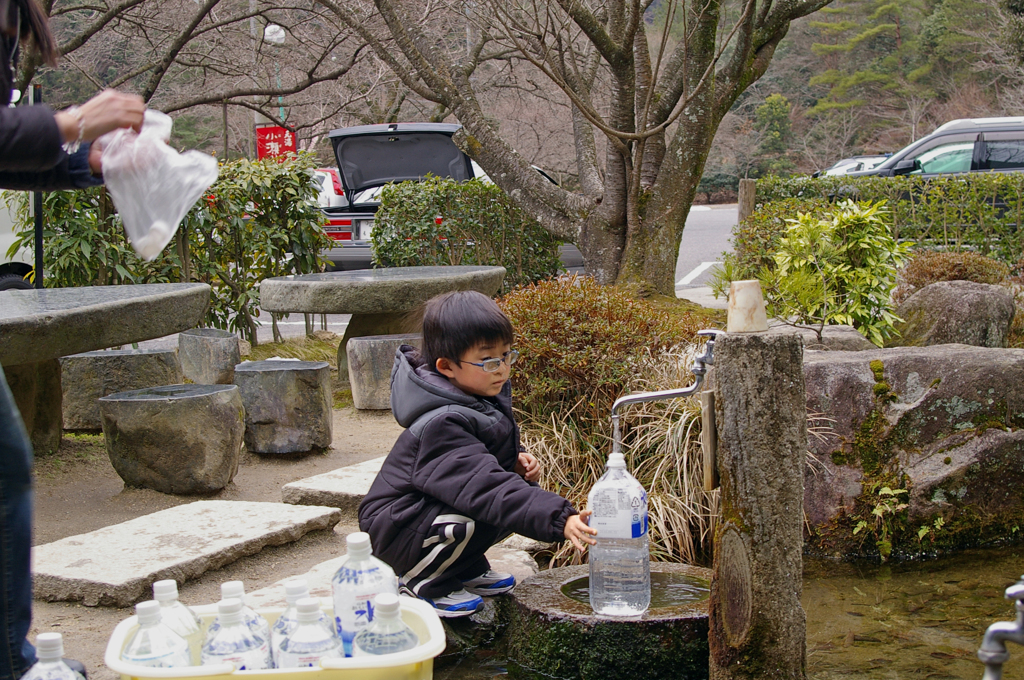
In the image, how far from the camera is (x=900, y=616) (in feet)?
10.6

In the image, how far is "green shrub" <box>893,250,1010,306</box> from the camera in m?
7.21

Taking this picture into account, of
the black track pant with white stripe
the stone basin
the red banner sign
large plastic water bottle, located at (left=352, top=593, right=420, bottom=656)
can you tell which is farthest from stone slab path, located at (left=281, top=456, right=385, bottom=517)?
the red banner sign

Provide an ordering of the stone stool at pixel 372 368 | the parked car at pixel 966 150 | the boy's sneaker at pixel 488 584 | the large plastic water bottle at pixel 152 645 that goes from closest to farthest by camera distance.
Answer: the large plastic water bottle at pixel 152 645 < the boy's sneaker at pixel 488 584 < the stone stool at pixel 372 368 < the parked car at pixel 966 150

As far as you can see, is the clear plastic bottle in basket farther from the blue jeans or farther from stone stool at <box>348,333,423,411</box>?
stone stool at <box>348,333,423,411</box>

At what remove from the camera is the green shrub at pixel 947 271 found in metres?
7.21

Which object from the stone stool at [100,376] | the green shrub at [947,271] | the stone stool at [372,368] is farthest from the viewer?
the green shrub at [947,271]

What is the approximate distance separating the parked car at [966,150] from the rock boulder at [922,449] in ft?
36.3

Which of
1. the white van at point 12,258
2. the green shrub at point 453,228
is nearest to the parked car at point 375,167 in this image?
the green shrub at point 453,228

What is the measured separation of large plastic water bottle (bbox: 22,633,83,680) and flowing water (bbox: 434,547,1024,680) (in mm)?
1252

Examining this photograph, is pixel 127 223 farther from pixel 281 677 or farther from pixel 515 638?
pixel 515 638

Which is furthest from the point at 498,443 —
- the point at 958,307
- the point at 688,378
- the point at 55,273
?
the point at 55,273

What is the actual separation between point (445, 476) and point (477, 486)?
11 centimetres

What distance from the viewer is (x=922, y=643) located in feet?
9.91

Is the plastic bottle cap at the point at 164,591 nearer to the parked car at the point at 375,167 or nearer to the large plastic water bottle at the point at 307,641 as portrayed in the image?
the large plastic water bottle at the point at 307,641
